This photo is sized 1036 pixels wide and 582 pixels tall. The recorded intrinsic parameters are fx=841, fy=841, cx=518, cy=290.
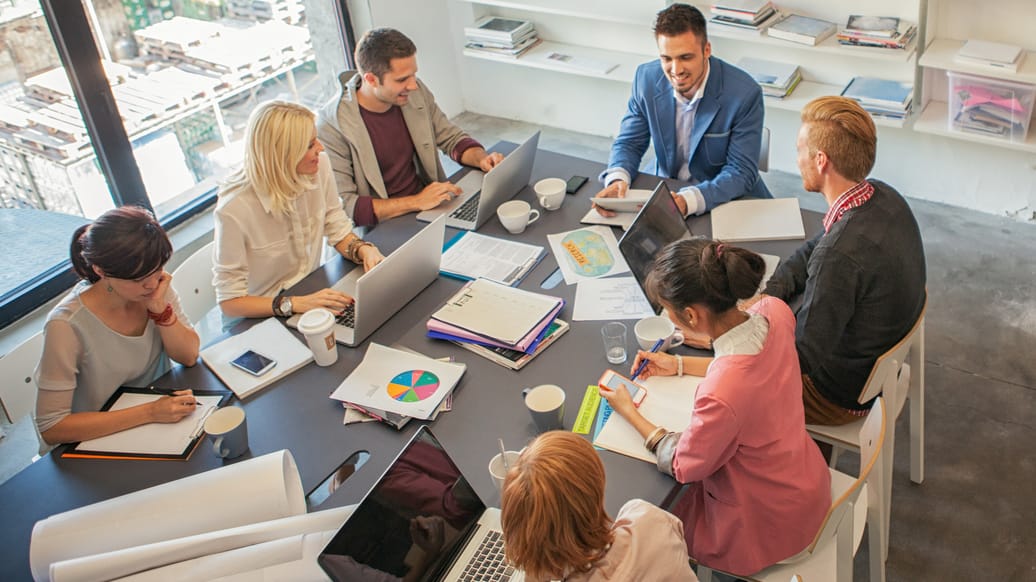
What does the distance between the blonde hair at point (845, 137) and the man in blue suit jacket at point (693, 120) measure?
2.01 feet

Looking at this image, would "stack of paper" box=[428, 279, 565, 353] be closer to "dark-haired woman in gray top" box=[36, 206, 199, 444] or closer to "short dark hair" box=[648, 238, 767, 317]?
"short dark hair" box=[648, 238, 767, 317]

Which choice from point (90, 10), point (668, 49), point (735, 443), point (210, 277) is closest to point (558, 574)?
point (735, 443)

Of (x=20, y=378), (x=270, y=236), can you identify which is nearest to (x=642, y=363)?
(x=270, y=236)

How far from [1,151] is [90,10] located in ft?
2.39

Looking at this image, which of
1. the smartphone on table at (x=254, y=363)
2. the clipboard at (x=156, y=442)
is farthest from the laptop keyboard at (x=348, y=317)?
the clipboard at (x=156, y=442)

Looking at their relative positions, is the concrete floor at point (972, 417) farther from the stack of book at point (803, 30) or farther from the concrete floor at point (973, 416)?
the stack of book at point (803, 30)

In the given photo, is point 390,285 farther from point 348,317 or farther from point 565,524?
point 565,524

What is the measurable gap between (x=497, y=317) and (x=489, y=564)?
83 centimetres

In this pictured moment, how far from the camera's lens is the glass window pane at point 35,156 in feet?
11.6

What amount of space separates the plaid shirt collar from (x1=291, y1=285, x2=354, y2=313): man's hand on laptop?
1.44m

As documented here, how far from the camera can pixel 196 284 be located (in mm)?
2838

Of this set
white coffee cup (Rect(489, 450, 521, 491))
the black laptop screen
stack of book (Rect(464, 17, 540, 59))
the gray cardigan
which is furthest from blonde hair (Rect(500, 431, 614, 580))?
stack of book (Rect(464, 17, 540, 59))

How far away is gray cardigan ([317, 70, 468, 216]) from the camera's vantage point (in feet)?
10.5

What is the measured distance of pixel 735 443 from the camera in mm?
1914
